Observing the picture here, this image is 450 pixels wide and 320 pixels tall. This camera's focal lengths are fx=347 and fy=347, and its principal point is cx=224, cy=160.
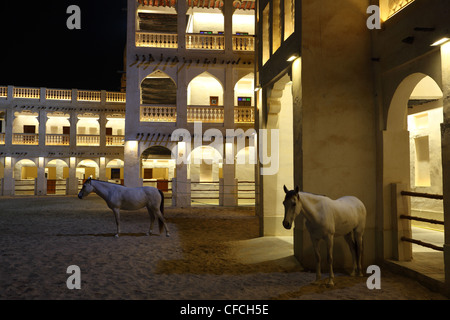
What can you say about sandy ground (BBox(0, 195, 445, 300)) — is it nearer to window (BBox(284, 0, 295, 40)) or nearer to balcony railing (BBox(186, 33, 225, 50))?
window (BBox(284, 0, 295, 40))

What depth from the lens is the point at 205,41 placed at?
20234 mm

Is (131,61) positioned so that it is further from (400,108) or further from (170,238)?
(400,108)

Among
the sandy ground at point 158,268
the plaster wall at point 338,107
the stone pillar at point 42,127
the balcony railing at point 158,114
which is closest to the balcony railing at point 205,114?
the balcony railing at point 158,114

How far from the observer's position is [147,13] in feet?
72.9

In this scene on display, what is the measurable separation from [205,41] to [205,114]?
4273 mm

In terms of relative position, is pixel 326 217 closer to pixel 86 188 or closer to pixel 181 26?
pixel 86 188

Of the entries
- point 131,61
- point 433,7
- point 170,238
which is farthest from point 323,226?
point 131,61

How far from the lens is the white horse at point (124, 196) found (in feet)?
33.8

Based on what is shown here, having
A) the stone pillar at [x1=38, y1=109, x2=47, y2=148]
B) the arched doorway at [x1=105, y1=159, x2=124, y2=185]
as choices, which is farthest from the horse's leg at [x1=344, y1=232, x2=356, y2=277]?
the arched doorway at [x1=105, y1=159, x2=124, y2=185]

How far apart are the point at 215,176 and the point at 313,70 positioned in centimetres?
1836

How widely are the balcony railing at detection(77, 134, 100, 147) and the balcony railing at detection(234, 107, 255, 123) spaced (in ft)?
49.3

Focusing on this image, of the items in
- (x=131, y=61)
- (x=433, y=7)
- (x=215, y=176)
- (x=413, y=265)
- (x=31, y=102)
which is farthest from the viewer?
(x=31, y=102)

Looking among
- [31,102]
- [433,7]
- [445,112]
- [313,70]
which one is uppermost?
[31,102]

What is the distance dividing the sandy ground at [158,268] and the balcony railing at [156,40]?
11.6 metres
